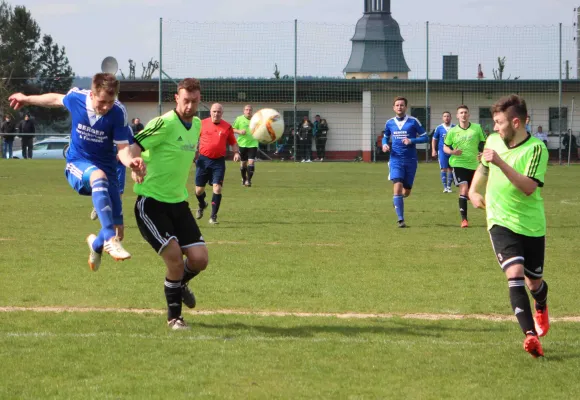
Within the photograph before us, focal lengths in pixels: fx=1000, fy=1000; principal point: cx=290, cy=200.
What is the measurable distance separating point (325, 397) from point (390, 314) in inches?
116

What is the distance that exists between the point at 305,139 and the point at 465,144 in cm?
2358

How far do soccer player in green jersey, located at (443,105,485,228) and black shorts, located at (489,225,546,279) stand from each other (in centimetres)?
949

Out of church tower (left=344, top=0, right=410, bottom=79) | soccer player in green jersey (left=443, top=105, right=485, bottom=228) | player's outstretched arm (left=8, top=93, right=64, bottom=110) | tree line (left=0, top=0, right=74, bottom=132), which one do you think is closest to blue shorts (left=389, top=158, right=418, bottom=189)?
soccer player in green jersey (left=443, top=105, right=485, bottom=228)

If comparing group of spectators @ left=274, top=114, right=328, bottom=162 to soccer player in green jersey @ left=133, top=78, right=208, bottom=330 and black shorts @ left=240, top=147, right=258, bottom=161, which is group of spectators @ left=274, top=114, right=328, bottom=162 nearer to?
black shorts @ left=240, top=147, right=258, bottom=161

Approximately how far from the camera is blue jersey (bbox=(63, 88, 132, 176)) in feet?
28.4

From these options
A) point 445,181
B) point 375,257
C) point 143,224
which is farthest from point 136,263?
point 445,181

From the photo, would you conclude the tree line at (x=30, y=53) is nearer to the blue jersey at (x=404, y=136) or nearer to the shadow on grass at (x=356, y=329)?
the blue jersey at (x=404, y=136)

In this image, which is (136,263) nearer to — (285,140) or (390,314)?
(390,314)

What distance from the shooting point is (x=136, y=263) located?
12.2 meters

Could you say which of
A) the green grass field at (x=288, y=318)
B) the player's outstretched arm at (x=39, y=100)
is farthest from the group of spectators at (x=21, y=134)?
the player's outstretched arm at (x=39, y=100)

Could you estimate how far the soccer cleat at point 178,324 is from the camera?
8133 mm

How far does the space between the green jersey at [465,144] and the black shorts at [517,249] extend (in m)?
10.2

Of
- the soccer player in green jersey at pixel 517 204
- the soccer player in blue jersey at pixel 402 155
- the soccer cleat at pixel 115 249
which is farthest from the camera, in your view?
the soccer player in blue jersey at pixel 402 155

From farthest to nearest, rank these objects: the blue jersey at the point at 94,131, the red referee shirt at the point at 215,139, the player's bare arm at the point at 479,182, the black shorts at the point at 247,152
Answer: the black shorts at the point at 247,152 → the red referee shirt at the point at 215,139 → the blue jersey at the point at 94,131 → the player's bare arm at the point at 479,182
